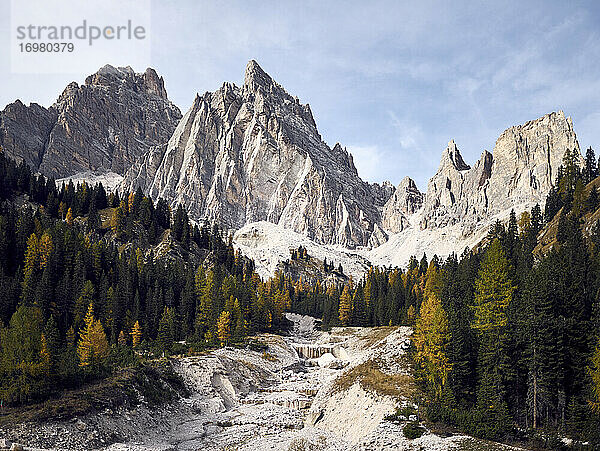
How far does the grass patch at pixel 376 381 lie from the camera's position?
170 ft

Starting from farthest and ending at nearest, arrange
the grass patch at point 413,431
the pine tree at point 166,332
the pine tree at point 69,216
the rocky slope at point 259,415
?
1. the pine tree at point 69,216
2. the pine tree at point 166,332
3. the rocky slope at point 259,415
4. the grass patch at point 413,431

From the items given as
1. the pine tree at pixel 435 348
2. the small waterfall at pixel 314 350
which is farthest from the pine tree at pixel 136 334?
the pine tree at pixel 435 348

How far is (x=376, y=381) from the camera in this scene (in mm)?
55875

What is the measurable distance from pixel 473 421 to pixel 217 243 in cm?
14712

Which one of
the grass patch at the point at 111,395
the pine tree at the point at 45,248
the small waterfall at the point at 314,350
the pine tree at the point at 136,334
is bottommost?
the small waterfall at the point at 314,350

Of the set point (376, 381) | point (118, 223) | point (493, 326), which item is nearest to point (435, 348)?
point (493, 326)

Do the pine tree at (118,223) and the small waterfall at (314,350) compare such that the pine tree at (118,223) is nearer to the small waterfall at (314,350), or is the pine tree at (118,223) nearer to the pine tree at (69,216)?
the pine tree at (69,216)

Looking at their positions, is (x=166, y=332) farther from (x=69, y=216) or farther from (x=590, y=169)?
(x=590, y=169)

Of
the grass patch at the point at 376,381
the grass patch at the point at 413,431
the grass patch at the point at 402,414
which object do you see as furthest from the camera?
the grass patch at the point at 376,381

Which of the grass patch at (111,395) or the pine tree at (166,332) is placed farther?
the pine tree at (166,332)

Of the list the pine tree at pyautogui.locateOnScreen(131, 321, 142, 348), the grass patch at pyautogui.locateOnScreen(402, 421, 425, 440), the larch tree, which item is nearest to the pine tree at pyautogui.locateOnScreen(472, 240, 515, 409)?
the grass patch at pyautogui.locateOnScreen(402, 421, 425, 440)

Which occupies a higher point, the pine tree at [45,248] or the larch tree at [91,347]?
the pine tree at [45,248]

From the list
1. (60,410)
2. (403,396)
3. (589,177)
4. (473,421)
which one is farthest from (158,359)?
(589,177)

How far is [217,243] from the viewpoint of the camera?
177750 mm
